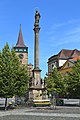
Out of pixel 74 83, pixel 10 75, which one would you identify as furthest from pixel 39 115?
pixel 74 83

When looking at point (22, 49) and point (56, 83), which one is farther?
point (22, 49)

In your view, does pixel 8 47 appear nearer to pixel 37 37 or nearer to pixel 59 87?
pixel 37 37

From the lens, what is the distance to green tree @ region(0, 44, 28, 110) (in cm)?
3269

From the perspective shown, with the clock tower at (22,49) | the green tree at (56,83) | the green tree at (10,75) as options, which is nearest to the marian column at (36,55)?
the green tree at (56,83)

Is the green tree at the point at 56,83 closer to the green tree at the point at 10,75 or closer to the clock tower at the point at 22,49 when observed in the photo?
the green tree at the point at 10,75

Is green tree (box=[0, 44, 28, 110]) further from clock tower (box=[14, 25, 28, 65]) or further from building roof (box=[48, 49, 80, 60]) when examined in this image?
clock tower (box=[14, 25, 28, 65])

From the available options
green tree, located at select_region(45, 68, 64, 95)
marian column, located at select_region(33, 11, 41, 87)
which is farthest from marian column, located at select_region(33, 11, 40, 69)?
green tree, located at select_region(45, 68, 64, 95)

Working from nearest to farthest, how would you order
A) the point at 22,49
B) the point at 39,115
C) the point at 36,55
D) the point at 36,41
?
the point at 39,115
the point at 36,55
the point at 36,41
the point at 22,49

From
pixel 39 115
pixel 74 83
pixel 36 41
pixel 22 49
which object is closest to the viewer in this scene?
pixel 39 115

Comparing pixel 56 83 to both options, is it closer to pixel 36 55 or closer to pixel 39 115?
pixel 36 55

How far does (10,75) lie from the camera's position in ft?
108

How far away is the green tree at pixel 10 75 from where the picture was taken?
32.7 m

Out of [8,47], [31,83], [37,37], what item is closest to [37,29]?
[37,37]

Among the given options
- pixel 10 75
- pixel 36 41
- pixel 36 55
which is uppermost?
pixel 36 41
